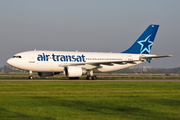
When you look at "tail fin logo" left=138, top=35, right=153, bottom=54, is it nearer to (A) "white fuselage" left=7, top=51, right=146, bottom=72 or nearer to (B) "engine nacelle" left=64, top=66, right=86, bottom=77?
(A) "white fuselage" left=7, top=51, right=146, bottom=72

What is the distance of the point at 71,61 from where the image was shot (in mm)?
42219

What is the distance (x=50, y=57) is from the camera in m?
40.9

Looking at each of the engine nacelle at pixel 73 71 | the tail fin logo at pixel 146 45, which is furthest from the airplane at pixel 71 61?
the tail fin logo at pixel 146 45

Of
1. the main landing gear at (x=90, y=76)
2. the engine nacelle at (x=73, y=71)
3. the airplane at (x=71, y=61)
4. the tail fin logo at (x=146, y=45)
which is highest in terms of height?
the tail fin logo at (x=146, y=45)

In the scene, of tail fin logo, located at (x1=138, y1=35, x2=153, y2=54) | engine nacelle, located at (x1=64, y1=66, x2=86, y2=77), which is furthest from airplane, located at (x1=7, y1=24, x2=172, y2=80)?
tail fin logo, located at (x1=138, y1=35, x2=153, y2=54)

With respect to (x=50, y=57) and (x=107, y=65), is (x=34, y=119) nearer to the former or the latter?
(x=50, y=57)

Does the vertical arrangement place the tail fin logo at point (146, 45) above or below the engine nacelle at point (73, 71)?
above

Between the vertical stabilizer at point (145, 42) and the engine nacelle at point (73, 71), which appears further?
the vertical stabilizer at point (145, 42)

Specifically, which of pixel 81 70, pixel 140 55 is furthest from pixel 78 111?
pixel 140 55

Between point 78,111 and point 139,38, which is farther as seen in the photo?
point 139,38

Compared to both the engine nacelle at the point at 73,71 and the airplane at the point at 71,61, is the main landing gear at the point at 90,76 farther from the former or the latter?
the engine nacelle at the point at 73,71

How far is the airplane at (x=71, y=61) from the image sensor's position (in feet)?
131

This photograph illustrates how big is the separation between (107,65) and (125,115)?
111ft

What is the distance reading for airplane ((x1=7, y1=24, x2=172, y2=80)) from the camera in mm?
39812
